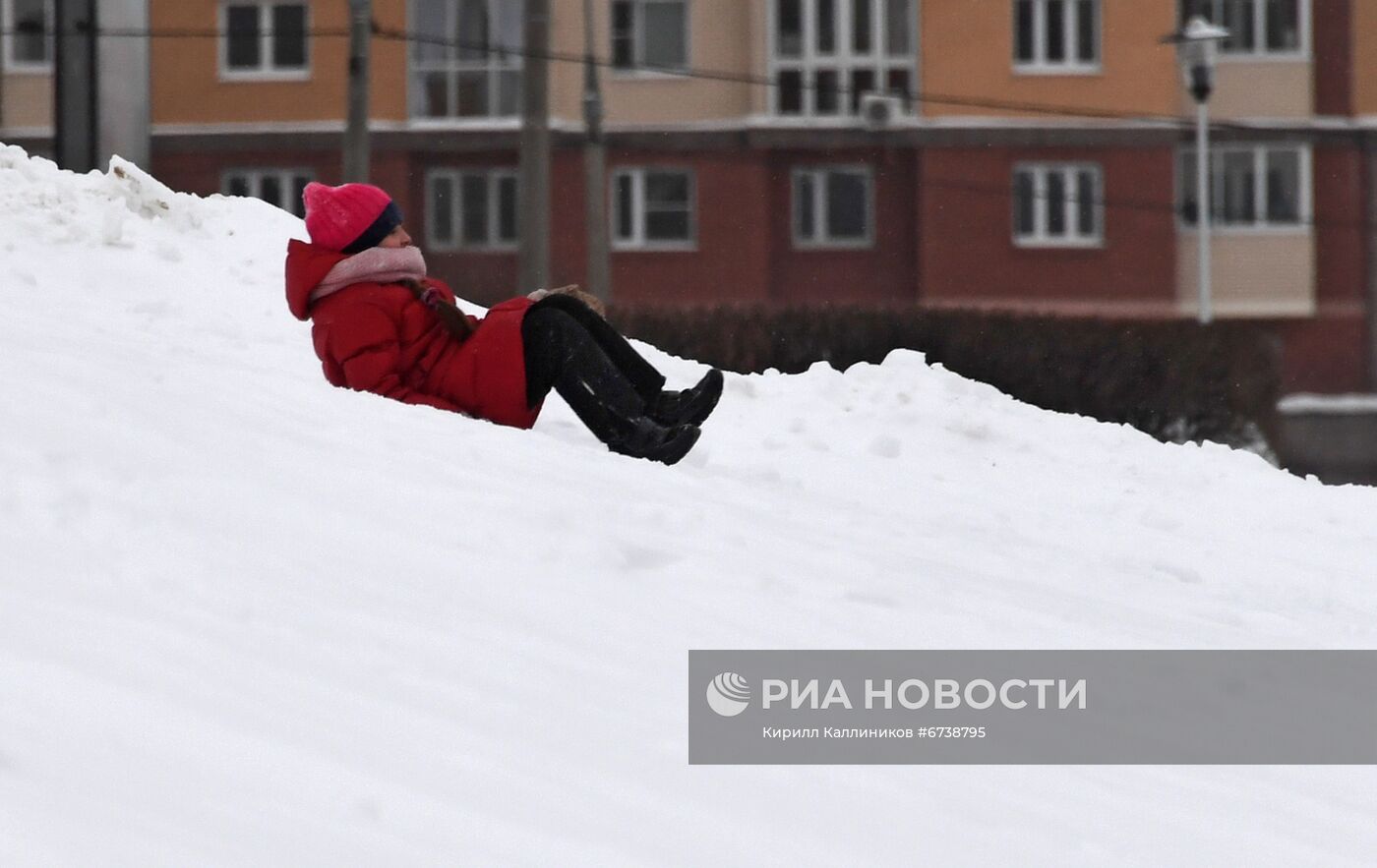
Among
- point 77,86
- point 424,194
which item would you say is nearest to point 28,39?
point 424,194

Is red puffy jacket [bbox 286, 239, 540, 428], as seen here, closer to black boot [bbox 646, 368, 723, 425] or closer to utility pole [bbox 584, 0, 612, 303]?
black boot [bbox 646, 368, 723, 425]

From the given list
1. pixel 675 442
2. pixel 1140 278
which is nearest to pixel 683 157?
pixel 1140 278

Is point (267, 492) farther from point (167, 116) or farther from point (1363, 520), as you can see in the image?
point (167, 116)

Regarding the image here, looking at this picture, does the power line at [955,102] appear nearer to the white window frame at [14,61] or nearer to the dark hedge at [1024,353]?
the white window frame at [14,61]

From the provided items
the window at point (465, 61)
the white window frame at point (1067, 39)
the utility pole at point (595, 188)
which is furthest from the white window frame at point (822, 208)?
the utility pole at point (595, 188)

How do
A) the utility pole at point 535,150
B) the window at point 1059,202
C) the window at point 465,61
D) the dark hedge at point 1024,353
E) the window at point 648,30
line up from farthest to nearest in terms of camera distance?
1. the window at point 648,30
2. the window at point 465,61
3. the window at point 1059,202
4. the utility pole at point 535,150
5. the dark hedge at point 1024,353

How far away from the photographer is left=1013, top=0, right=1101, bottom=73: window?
24.3 meters

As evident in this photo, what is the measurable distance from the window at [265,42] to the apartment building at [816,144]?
0.12 ft

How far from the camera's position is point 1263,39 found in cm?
2514

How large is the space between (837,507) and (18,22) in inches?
892

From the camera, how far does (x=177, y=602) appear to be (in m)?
3.12

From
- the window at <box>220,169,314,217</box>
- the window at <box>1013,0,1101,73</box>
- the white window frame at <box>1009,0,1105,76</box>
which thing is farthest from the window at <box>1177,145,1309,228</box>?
the window at <box>220,169,314,217</box>

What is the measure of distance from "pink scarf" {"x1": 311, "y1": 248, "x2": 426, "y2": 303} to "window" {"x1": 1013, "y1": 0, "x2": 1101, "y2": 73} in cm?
2002

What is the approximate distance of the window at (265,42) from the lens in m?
24.5
